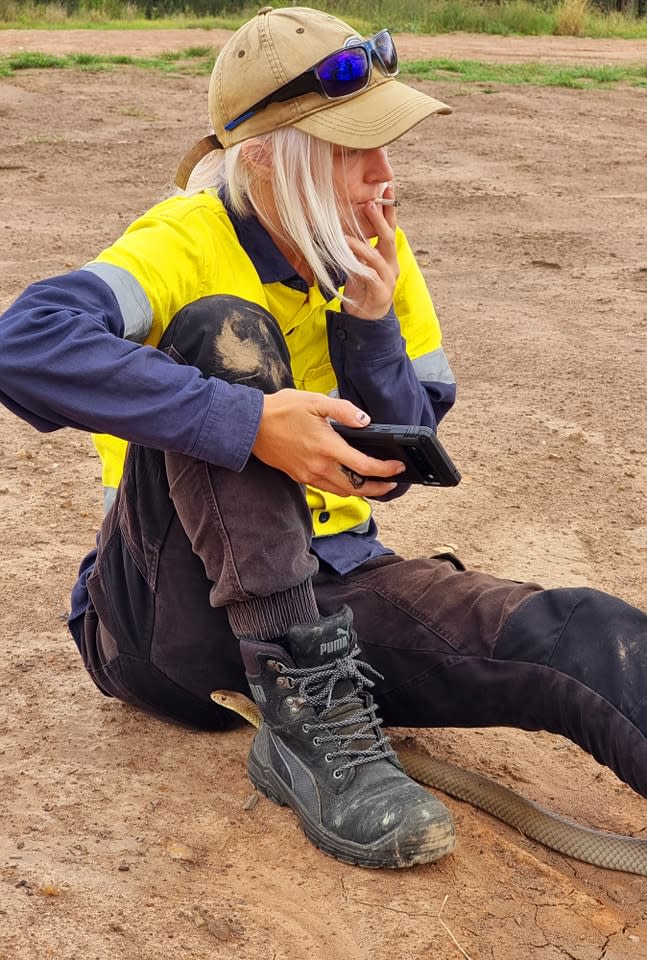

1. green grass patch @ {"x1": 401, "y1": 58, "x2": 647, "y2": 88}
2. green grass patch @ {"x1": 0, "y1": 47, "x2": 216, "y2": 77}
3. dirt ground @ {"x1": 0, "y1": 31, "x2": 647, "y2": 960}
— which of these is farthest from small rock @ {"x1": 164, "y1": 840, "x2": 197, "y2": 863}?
green grass patch @ {"x1": 401, "y1": 58, "x2": 647, "y2": 88}

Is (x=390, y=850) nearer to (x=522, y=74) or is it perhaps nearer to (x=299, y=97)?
(x=299, y=97)

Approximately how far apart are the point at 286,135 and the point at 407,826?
1343 millimetres

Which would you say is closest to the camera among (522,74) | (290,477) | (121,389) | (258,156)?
(121,389)

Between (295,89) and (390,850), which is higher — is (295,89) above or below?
above

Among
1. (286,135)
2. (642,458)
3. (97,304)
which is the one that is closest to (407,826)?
(97,304)

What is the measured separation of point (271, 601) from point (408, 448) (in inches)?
15.6

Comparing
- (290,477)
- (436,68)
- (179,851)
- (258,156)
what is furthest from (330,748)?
(436,68)

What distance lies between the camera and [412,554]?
401 cm

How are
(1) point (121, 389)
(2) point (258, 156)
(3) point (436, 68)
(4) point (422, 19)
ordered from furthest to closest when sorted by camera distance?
(4) point (422, 19)
(3) point (436, 68)
(2) point (258, 156)
(1) point (121, 389)

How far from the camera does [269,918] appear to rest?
221 centimetres

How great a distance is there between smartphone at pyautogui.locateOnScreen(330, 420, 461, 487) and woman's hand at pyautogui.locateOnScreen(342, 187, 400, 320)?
0.38 meters

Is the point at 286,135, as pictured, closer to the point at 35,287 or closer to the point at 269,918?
the point at 35,287

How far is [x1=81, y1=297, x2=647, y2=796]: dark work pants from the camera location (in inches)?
93.0

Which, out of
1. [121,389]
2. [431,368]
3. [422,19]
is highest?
[121,389]
